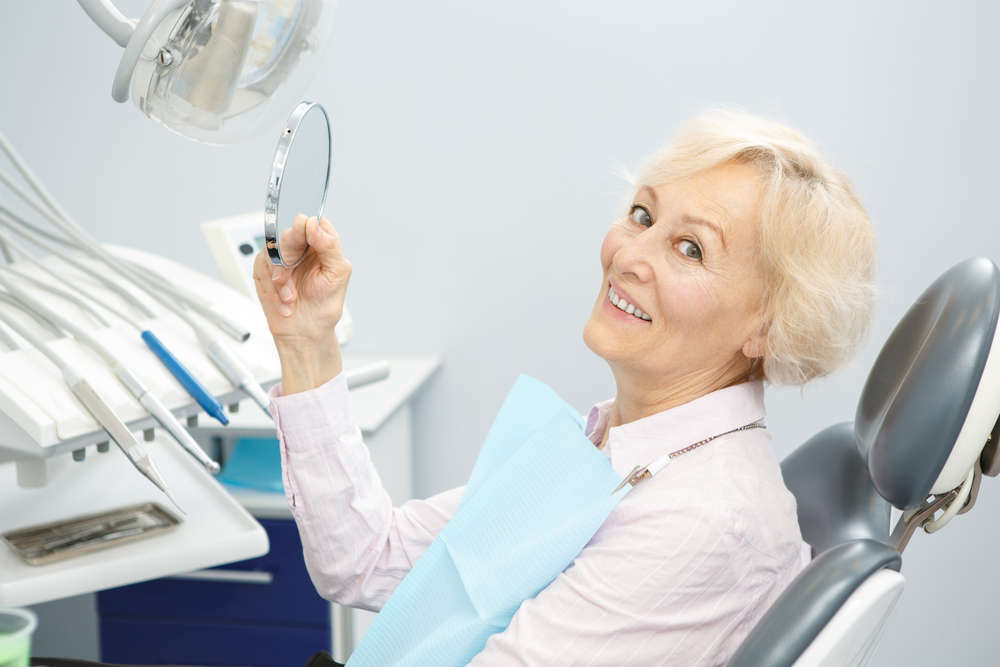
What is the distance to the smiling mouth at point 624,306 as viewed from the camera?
1048 millimetres

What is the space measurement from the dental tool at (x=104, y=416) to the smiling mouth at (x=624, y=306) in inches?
18.7

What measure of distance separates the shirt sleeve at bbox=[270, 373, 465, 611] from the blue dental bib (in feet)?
0.35

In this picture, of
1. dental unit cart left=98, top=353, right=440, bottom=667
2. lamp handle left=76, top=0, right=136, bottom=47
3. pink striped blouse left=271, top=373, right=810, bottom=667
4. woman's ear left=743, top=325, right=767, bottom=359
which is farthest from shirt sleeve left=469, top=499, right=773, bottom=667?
dental unit cart left=98, top=353, right=440, bottom=667

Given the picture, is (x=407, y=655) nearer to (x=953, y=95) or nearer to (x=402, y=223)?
(x=402, y=223)

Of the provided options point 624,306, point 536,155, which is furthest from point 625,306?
point 536,155

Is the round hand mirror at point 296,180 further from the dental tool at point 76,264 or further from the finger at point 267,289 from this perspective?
the dental tool at point 76,264

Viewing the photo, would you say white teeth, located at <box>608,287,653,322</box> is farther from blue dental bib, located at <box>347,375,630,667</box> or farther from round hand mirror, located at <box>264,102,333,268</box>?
round hand mirror, located at <box>264,102,333,268</box>

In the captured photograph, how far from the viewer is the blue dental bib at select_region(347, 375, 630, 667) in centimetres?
97

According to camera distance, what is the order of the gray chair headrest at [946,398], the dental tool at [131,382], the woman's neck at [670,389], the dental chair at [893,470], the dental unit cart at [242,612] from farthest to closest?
the dental unit cart at [242,612] < the woman's neck at [670,389] < the dental tool at [131,382] < the gray chair headrest at [946,398] < the dental chair at [893,470]

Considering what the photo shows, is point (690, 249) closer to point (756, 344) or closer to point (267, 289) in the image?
point (756, 344)

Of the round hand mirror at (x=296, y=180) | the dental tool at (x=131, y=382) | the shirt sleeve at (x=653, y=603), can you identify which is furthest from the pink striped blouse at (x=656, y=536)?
the round hand mirror at (x=296, y=180)

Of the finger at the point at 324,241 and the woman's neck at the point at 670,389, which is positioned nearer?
the finger at the point at 324,241

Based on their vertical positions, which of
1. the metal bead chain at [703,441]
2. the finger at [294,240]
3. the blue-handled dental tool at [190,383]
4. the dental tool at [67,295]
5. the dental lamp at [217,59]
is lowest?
the blue-handled dental tool at [190,383]

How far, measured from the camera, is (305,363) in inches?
40.9
